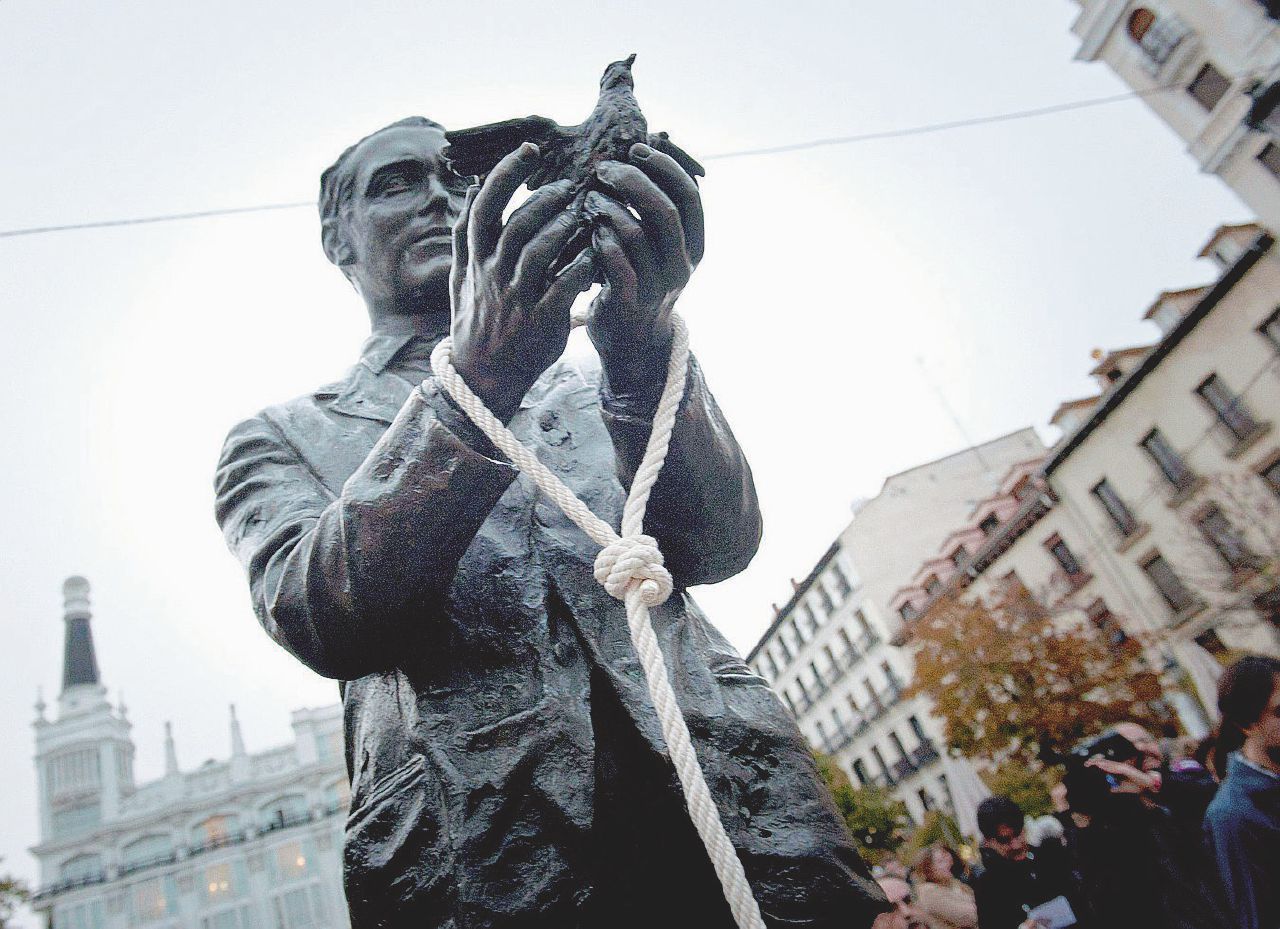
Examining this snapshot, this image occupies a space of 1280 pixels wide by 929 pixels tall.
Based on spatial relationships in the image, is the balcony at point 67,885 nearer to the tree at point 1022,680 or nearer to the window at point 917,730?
the window at point 917,730

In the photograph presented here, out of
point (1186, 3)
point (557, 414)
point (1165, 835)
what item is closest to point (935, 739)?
point (1186, 3)

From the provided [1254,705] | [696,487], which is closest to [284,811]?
[1254,705]

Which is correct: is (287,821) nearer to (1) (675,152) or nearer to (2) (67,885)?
(2) (67,885)

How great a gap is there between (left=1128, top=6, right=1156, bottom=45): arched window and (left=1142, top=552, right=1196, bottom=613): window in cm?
1349

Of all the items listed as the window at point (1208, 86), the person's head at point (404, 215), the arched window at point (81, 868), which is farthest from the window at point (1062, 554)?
the arched window at point (81, 868)

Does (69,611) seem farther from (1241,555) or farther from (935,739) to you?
(1241,555)

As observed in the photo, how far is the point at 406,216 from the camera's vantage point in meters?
1.84

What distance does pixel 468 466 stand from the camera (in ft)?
3.75

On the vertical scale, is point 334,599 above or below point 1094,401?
below

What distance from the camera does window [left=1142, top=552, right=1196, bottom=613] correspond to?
2061 centimetres

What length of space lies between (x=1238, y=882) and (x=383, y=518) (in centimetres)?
288

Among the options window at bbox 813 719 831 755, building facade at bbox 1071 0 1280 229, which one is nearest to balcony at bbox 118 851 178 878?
window at bbox 813 719 831 755

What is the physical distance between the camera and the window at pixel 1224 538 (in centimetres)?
1804

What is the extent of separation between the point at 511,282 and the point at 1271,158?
23134 mm
